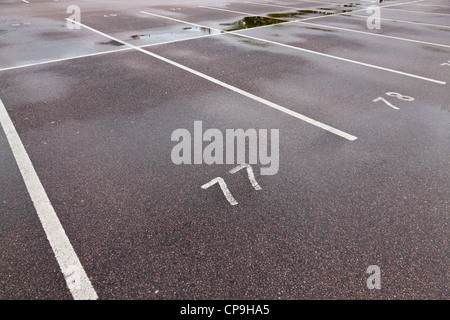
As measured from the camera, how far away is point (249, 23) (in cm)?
1335

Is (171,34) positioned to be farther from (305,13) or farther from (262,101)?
(305,13)

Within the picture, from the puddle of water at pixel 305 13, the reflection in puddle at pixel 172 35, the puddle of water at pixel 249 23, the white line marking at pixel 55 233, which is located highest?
the puddle of water at pixel 305 13

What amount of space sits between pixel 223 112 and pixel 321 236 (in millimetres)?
3178

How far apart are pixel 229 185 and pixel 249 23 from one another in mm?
11161

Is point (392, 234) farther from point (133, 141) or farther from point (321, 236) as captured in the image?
point (133, 141)

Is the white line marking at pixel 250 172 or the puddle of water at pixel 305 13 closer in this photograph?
the white line marking at pixel 250 172

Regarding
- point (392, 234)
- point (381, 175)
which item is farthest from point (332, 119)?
point (392, 234)

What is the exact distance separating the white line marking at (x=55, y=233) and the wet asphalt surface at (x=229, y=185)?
2.8 inches

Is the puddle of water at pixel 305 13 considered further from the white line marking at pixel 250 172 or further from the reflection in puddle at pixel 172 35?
the white line marking at pixel 250 172

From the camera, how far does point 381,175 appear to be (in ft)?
13.8

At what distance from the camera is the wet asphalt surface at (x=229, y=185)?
291cm

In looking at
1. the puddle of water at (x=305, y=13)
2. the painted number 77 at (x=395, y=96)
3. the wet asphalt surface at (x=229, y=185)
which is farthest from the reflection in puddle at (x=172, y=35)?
the painted number 77 at (x=395, y=96)

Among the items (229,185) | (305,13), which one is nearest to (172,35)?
(305,13)

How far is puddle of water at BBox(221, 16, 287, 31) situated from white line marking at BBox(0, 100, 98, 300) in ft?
32.2
